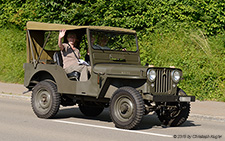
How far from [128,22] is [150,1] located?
4.10ft

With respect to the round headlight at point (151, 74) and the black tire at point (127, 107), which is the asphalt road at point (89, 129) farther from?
the round headlight at point (151, 74)

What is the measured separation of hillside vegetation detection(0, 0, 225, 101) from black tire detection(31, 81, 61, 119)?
20.6ft

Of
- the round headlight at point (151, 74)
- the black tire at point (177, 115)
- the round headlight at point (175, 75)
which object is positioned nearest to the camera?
the round headlight at point (151, 74)

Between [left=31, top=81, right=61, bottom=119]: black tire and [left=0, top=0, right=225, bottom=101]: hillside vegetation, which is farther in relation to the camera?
[left=0, top=0, right=225, bottom=101]: hillside vegetation

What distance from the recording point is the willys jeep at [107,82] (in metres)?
8.86

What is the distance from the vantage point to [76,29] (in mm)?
10375

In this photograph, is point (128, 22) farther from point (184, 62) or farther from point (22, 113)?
point (22, 113)

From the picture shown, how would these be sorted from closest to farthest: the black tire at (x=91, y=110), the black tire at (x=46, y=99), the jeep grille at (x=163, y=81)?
1. the jeep grille at (x=163, y=81)
2. the black tire at (x=46, y=99)
3. the black tire at (x=91, y=110)

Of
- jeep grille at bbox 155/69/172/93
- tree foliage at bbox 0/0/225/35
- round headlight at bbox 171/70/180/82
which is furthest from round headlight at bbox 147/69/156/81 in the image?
tree foliage at bbox 0/0/225/35

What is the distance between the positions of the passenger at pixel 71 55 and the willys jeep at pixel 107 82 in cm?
13

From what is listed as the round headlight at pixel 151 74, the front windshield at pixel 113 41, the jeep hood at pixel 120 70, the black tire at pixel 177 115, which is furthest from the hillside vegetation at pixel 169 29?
the round headlight at pixel 151 74

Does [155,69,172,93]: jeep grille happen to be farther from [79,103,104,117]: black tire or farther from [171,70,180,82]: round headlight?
[79,103,104,117]: black tire

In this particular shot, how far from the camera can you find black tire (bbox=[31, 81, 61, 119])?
10.1 meters

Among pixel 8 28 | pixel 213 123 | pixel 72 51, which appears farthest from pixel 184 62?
pixel 8 28
